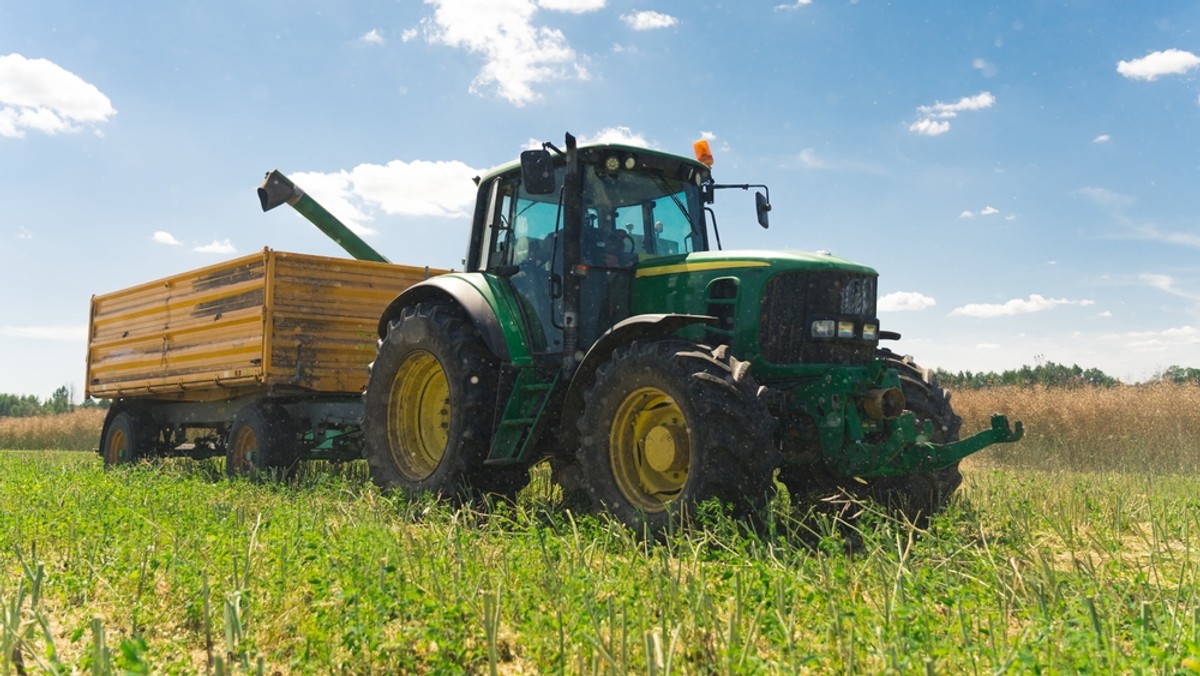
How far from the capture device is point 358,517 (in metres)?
5.48

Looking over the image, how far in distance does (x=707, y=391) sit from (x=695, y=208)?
2.22 meters

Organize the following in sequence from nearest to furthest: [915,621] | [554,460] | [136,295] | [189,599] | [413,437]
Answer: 1. [915,621]
2. [189,599]
3. [554,460]
4. [413,437]
5. [136,295]

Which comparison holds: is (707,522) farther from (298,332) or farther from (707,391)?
(298,332)

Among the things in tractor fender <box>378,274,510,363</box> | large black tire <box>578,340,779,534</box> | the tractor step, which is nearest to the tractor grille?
large black tire <box>578,340,779,534</box>

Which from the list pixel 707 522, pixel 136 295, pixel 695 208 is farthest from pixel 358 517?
pixel 136 295

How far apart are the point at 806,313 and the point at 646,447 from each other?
1367mm

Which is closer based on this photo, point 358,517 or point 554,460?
→ point 358,517

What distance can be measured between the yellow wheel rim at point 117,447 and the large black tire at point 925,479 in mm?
9564

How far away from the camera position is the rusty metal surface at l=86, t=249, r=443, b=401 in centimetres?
891

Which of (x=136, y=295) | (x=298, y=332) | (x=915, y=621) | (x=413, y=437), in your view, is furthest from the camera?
(x=136, y=295)

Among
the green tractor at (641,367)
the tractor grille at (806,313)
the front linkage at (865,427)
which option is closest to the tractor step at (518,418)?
the green tractor at (641,367)

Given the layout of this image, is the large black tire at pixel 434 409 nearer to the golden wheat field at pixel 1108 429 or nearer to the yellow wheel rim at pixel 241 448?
the yellow wheel rim at pixel 241 448

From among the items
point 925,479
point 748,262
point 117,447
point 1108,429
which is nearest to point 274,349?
point 117,447

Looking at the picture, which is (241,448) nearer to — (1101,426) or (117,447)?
(117,447)
